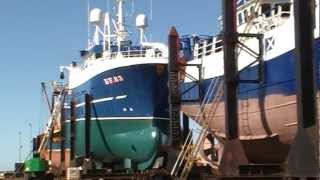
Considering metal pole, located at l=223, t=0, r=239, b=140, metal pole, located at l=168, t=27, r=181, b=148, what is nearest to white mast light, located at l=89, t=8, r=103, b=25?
metal pole, located at l=168, t=27, r=181, b=148

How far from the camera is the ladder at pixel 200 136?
109 ft

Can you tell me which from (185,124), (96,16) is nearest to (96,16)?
(96,16)

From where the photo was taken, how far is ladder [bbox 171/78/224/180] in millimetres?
33250

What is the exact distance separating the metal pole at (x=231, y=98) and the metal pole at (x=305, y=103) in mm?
6916

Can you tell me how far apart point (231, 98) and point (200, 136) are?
29.0 ft

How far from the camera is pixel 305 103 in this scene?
1822cm

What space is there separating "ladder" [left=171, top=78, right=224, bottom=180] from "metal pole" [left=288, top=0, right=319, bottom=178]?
1405 cm

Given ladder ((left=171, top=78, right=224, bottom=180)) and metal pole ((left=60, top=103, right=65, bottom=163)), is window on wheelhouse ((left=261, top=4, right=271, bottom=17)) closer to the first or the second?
ladder ((left=171, top=78, right=224, bottom=180))

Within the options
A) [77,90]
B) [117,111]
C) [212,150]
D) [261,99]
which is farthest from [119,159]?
[261,99]

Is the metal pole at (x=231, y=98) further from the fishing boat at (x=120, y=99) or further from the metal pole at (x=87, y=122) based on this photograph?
the metal pole at (x=87, y=122)

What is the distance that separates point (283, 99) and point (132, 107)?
70.6ft

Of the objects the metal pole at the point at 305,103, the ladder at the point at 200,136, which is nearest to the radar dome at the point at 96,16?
the ladder at the point at 200,136

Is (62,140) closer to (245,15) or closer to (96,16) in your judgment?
(96,16)

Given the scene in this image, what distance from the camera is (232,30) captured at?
2698cm
